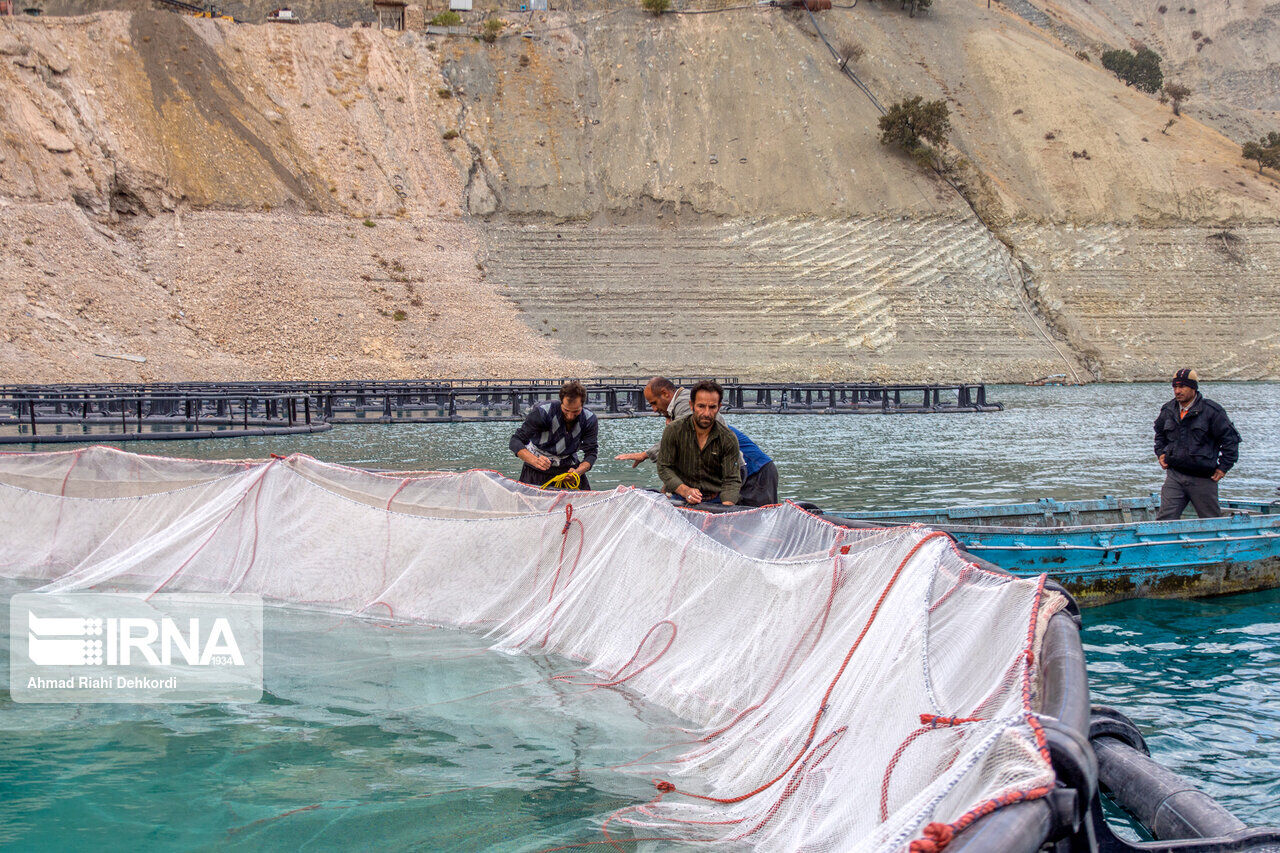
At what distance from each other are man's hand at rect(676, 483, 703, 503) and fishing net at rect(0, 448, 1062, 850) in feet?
2.16

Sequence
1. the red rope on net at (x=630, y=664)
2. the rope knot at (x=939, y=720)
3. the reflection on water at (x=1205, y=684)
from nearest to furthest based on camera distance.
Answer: the rope knot at (x=939, y=720) < the reflection on water at (x=1205, y=684) < the red rope on net at (x=630, y=664)

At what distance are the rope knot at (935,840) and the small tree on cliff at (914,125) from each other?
224 feet

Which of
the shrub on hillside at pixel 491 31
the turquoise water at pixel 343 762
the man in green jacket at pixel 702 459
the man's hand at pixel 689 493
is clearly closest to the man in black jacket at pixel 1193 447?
the man in green jacket at pixel 702 459

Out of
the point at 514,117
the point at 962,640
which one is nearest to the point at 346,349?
the point at 514,117

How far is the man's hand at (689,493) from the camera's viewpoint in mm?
7953

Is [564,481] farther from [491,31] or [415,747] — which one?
[491,31]

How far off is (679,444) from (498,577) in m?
1.71

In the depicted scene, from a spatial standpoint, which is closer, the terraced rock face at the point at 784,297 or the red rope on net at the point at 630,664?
the red rope on net at the point at 630,664

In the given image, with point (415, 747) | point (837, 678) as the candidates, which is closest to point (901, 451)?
point (415, 747)

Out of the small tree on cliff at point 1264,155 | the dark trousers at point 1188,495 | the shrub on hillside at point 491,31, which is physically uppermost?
the shrub on hillside at point 491,31

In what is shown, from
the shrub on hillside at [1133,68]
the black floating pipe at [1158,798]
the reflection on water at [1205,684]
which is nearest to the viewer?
the black floating pipe at [1158,798]

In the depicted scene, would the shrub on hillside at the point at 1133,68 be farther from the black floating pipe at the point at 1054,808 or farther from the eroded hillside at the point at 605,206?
the black floating pipe at the point at 1054,808

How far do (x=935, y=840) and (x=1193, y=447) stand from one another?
976 centimetres

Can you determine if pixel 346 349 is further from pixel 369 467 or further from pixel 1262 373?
pixel 1262 373
